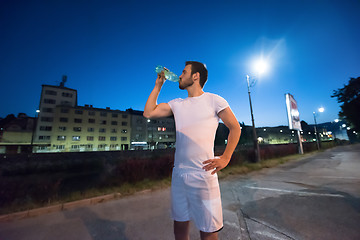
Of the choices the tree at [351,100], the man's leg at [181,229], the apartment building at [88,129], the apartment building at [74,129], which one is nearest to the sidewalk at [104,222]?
the man's leg at [181,229]

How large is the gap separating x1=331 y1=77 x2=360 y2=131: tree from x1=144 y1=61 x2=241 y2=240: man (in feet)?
115

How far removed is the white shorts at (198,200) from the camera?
1.14 m

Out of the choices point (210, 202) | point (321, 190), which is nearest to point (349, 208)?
point (321, 190)

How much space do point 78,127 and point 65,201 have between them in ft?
144

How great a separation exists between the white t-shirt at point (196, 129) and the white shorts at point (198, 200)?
0.08 meters

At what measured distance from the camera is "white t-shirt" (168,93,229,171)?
1.28m

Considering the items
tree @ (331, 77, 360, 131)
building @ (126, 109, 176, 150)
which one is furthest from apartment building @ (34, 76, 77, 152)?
tree @ (331, 77, 360, 131)

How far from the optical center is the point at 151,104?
153cm

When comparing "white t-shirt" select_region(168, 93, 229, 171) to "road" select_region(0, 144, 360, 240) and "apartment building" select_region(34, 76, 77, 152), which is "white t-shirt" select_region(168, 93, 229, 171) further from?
"apartment building" select_region(34, 76, 77, 152)

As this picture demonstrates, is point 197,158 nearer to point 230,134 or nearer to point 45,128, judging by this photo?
point 230,134

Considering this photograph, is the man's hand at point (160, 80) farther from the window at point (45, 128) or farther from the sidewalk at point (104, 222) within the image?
the window at point (45, 128)

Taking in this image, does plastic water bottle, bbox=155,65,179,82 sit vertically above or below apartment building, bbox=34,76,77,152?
below

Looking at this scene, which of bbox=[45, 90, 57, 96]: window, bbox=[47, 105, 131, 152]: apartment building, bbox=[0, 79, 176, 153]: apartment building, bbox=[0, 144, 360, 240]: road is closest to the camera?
bbox=[0, 144, 360, 240]: road

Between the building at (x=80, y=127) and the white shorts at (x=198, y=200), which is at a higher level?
the building at (x=80, y=127)
